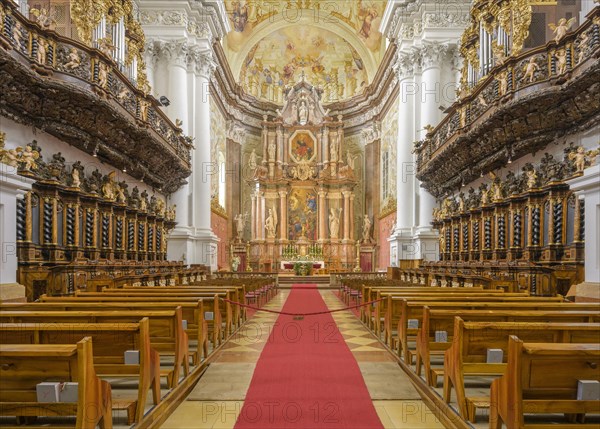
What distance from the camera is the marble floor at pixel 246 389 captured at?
342cm

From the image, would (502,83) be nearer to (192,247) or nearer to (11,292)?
(11,292)

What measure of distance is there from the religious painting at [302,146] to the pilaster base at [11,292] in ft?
74.2

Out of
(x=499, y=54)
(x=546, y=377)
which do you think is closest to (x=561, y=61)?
(x=499, y=54)

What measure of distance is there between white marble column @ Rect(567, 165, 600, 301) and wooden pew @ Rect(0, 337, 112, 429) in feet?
19.2

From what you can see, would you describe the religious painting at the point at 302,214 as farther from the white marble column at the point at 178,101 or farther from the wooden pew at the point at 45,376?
the wooden pew at the point at 45,376

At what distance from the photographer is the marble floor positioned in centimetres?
342

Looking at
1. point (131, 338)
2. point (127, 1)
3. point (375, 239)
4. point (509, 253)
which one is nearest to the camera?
point (131, 338)

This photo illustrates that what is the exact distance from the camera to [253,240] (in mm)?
26656

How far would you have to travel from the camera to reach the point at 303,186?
27891 millimetres

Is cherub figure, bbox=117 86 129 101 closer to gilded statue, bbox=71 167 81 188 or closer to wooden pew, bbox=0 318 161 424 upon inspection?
gilded statue, bbox=71 167 81 188

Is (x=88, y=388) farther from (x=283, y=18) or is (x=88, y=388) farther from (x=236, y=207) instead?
(x=283, y=18)

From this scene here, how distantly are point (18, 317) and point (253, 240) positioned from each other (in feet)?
74.7

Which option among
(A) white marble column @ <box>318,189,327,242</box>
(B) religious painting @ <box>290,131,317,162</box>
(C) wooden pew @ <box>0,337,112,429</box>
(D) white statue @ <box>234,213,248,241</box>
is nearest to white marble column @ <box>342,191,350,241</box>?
(A) white marble column @ <box>318,189,327,242</box>

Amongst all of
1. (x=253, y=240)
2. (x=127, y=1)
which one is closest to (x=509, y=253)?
(x=127, y=1)
